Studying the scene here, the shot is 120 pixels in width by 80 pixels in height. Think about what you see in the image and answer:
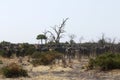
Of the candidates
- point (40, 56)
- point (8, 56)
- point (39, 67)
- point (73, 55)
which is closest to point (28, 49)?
point (8, 56)

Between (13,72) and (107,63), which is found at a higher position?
(107,63)

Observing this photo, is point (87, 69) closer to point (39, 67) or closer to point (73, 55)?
point (39, 67)

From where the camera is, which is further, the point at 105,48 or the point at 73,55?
the point at 105,48

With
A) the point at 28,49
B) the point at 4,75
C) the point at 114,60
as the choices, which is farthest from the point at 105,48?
the point at 4,75

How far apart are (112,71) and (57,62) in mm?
9599

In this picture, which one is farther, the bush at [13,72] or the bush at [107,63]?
the bush at [107,63]

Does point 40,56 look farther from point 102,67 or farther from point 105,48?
point 105,48

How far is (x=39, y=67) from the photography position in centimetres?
3106

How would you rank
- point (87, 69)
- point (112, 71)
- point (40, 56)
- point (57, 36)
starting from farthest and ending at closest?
1. point (57, 36)
2. point (40, 56)
3. point (87, 69)
4. point (112, 71)

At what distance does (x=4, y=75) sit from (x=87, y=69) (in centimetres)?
666

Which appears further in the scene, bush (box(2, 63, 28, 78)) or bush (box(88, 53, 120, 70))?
bush (box(88, 53, 120, 70))

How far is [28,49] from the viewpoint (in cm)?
4888

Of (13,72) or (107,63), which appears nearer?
(13,72)

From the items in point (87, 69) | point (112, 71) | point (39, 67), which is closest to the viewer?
point (112, 71)
